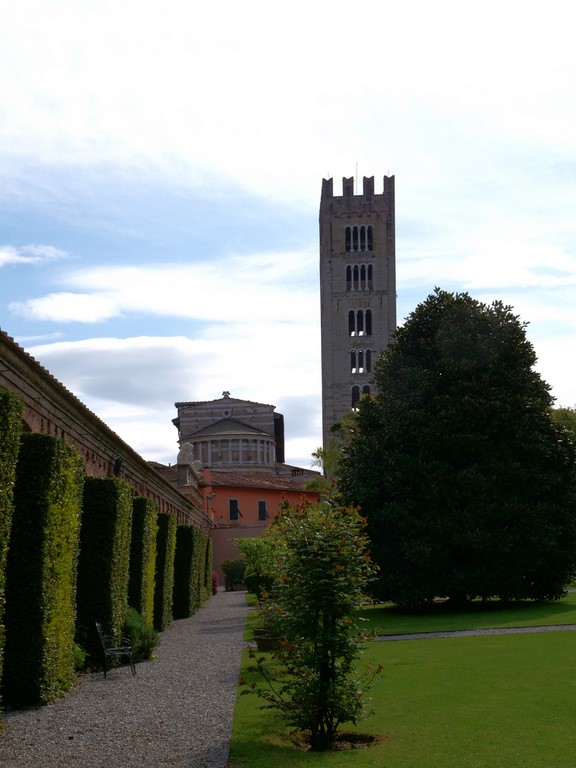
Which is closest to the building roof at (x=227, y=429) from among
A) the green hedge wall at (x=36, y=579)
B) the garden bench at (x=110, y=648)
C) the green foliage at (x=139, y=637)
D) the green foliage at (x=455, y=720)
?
the green foliage at (x=139, y=637)

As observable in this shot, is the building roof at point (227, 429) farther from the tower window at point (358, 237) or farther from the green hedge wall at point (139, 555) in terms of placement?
the green hedge wall at point (139, 555)

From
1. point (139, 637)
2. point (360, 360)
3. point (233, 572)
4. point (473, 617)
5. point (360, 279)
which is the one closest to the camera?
point (139, 637)

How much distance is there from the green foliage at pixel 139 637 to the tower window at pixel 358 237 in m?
82.0

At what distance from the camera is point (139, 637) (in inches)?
650

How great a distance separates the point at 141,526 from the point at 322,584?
419 inches

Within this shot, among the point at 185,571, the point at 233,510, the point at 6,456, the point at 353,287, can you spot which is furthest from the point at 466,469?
the point at 353,287

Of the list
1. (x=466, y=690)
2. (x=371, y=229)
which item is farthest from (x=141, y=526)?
(x=371, y=229)

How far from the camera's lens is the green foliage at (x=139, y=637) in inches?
643

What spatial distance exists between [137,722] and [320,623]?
2625mm

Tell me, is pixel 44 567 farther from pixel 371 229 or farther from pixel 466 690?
pixel 371 229

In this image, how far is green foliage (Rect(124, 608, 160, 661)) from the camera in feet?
53.6

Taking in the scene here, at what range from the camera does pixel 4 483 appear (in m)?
9.43

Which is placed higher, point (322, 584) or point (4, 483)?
point (4, 483)

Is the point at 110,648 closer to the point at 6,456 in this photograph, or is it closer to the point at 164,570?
the point at 6,456
